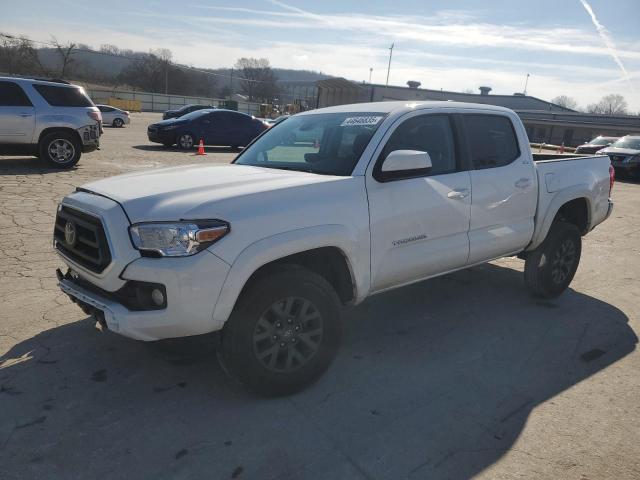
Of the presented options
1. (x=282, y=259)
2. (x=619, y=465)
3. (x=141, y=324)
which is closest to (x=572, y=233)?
(x=619, y=465)

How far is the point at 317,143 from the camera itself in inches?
156

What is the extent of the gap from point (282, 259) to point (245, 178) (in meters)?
0.63

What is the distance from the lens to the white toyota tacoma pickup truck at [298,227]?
2.68 m

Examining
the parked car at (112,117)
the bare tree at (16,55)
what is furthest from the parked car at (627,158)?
the bare tree at (16,55)

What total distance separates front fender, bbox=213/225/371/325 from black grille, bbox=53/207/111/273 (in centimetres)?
70

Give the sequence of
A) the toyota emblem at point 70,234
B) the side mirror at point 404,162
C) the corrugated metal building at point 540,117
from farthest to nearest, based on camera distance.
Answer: the corrugated metal building at point 540,117
the side mirror at point 404,162
the toyota emblem at point 70,234

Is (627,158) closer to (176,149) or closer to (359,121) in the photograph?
(176,149)

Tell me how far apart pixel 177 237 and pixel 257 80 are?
106 meters

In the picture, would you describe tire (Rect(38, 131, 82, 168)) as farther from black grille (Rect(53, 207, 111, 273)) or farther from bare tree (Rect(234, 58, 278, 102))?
bare tree (Rect(234, 58, 278, 102))

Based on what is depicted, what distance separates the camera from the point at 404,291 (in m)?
5.23

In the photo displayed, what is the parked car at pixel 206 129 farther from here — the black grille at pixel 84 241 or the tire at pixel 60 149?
the black grille at pixel 84 241

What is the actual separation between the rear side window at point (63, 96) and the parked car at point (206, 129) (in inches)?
237

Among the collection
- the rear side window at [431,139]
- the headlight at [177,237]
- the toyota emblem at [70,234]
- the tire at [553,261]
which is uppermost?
the rear side window at [431,139]

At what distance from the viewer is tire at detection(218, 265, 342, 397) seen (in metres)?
2.85
